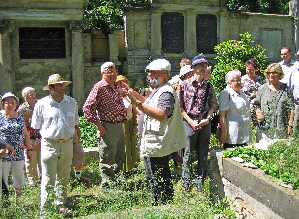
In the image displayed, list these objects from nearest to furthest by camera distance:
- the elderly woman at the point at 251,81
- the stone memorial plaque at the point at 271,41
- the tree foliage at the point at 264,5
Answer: the elderly woman at the point at 251,81
the stone memorial plaque at the point at 271,41
the tree foliage at the point at 264,5

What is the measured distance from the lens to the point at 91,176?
6.39 meters

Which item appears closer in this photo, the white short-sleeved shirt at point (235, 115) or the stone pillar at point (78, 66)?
the white short-sleeved shirt at point (235, 115)

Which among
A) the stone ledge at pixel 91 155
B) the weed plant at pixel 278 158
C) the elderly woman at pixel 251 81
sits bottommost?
the stone ledge at pixel 91 155

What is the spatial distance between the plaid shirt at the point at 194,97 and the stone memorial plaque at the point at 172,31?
745 cm

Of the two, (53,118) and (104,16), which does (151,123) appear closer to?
(53,118)

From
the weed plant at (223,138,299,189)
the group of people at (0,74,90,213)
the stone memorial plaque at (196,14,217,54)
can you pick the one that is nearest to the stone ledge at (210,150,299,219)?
the weed plant at (223,138,299,189)

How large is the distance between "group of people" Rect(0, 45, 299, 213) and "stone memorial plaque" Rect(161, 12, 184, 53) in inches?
259

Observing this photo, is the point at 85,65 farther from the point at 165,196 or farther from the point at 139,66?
the point at 165,196

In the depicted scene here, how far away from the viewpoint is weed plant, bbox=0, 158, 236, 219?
12.1 ft

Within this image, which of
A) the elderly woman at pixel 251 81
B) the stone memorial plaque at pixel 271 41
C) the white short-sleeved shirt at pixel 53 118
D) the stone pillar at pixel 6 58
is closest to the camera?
the white short-sleeved shirt at pixel 53 118

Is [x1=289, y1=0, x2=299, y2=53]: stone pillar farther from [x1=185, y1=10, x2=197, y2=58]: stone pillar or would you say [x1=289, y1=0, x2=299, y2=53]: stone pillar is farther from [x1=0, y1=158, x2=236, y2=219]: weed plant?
[x1=0, y1=158, x2=236, y2=219]: weed plant

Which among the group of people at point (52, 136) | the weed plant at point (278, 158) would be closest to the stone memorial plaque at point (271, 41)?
the weed plant at point (278, 158)

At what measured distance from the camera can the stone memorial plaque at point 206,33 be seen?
12.9m

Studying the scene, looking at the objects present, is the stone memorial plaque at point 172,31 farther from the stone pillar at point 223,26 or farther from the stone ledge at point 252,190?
the stone ledge at point 252,190
